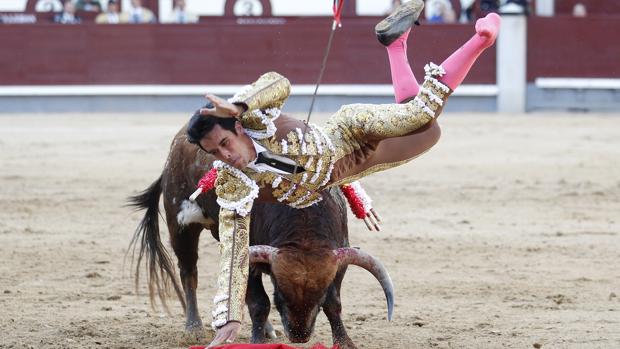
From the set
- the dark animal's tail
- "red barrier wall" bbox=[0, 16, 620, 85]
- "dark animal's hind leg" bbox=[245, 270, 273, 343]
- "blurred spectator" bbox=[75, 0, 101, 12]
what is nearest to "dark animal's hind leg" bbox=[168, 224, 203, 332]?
the dark animal's tail

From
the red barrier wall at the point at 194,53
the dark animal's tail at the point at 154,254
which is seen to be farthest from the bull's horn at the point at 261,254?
the red barrier wall at the point at 194,53

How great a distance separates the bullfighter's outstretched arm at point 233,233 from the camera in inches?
A: 116

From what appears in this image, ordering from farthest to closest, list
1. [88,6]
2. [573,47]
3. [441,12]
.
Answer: [88,6]
[441,12]
[573,47]

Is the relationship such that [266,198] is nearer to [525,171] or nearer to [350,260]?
[350,260]

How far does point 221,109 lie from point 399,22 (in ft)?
2.51

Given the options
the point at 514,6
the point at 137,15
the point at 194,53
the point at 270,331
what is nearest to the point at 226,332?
the point at 270,331

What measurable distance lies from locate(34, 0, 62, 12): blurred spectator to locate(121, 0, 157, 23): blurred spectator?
30.5 inches

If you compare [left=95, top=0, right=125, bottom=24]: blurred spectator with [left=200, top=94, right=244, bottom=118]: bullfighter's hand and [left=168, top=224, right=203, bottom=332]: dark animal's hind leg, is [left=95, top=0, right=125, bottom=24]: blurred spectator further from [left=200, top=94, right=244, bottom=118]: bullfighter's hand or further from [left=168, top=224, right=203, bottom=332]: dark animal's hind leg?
[left=200, top=94, right=244, bottom=118]: bullfighter's hand

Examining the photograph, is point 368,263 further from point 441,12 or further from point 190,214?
point 441,12

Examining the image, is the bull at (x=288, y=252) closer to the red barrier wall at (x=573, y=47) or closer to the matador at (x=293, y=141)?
the matador at (x=293, y=141)

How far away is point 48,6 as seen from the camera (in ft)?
44.3

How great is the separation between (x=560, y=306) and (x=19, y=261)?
2.31 metres

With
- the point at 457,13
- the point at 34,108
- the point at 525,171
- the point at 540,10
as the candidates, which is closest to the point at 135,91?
the point at 34,108

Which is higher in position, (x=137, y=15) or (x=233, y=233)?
(x=233, y=233)
